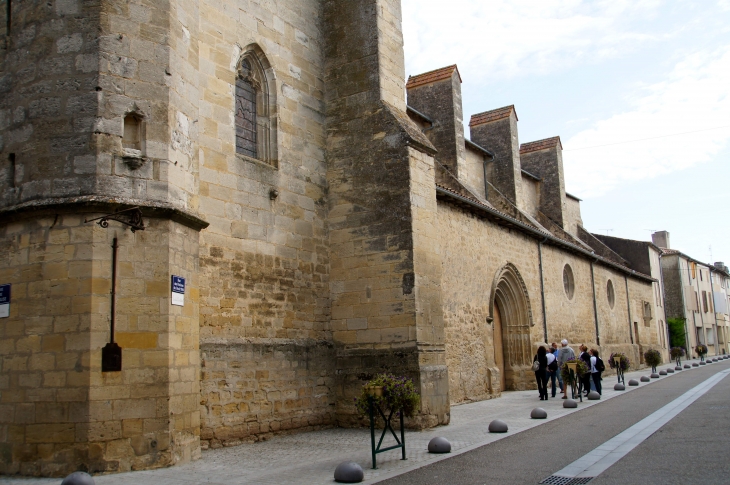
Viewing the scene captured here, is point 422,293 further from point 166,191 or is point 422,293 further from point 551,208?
point 551,208

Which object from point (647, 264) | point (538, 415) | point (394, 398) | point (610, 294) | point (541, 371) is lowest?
point (538, 415)

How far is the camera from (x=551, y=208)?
92.7 ft

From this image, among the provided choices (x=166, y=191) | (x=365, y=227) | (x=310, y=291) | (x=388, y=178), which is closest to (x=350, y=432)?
(x=310, y=291)

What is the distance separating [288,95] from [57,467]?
22.2 feet

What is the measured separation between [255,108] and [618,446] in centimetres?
731

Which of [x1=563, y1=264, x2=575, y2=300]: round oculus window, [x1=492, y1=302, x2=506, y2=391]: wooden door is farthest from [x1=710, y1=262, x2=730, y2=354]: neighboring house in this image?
[x1=492, y1=302, x2=506, y2=391]: wooden door

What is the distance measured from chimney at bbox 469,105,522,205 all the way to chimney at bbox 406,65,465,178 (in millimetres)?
4112

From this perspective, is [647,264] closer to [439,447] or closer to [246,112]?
[246,112]

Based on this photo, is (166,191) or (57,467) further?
(166,191)

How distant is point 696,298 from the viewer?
163ft

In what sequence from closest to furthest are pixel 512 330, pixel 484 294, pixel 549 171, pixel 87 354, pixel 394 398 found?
pixel 87 354
pixel 394 398
pixel 484 294
pixel 512 330
pixel 549 171

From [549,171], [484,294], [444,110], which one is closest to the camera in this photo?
[484,294]

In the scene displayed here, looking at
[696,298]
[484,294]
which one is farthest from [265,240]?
[696,298]

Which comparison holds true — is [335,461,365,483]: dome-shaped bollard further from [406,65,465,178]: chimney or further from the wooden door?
Answer: [406,65,465,178]: chimney
